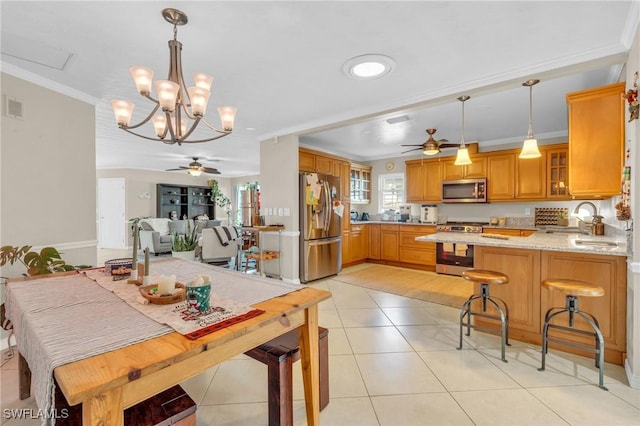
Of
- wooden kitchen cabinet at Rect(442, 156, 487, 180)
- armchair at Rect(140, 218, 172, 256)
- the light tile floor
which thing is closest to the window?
wooden kitchen cabinet at Rect(442, 156, 487, 180)

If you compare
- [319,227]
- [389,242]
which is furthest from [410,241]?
[319,227]

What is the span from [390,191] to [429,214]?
1.11 meters

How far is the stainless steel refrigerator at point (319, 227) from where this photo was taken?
14.2ft

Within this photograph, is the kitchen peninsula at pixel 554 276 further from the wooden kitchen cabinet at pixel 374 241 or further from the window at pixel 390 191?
the window at pixel 390 191

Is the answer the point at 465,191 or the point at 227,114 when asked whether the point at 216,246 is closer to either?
Answer: the point at 227,114

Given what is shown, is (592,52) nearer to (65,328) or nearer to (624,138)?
(624,138)

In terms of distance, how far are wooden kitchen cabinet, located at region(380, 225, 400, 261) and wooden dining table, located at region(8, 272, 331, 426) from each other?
4.73 m

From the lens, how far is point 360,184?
Answer: 6461 mm

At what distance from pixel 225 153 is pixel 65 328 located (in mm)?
5621

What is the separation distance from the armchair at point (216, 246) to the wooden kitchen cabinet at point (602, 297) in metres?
4.90

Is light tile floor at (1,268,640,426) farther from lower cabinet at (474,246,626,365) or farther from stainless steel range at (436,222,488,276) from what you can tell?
stainless steel range at (436,222,488,276)

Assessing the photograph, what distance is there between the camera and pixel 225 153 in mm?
6164

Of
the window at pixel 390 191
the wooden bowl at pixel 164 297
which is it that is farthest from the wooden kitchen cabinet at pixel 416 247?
the wooden bowl at pixel 164 297

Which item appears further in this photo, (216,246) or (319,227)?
(216,246)
